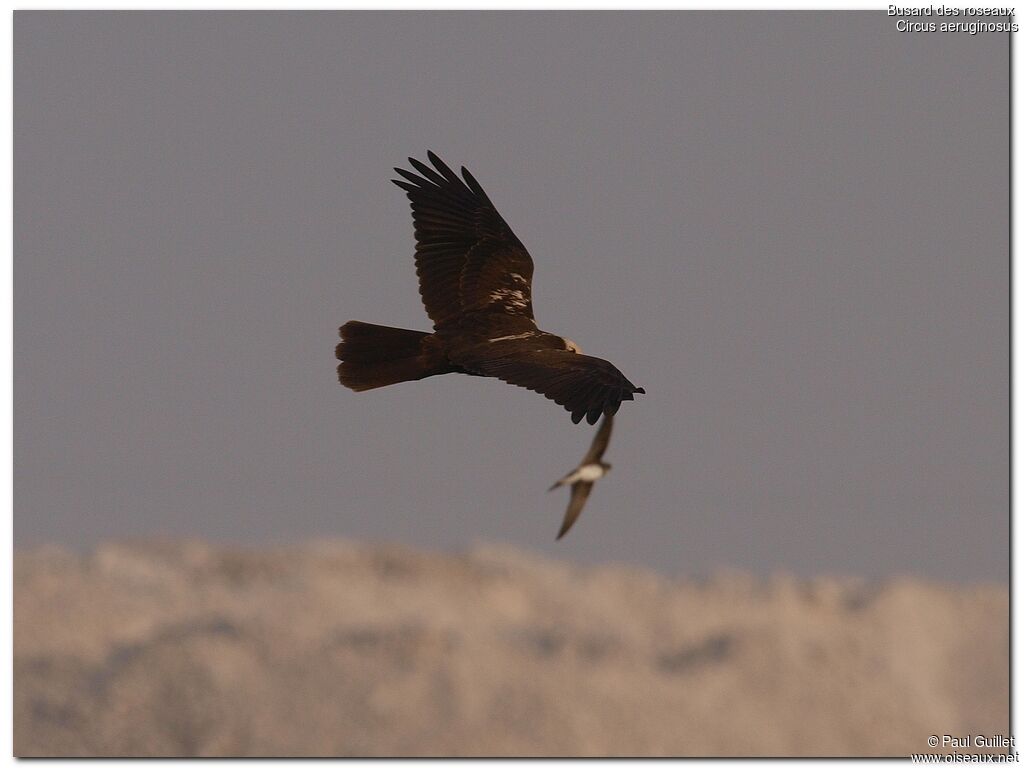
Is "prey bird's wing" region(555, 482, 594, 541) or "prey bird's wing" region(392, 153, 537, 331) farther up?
"prey bird's wing" region(392, 153, 537, 331)

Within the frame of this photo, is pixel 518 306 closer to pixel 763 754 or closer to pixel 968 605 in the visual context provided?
pixel 763 754

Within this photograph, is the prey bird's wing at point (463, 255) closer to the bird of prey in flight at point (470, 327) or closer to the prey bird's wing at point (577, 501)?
the bird of prey in flight at point (470, 327)

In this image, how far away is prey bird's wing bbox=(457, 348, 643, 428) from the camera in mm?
12523

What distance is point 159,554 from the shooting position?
88.5 m

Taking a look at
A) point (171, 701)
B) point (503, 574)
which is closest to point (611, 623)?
point (503, 574)

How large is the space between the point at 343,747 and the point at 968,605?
106 ft

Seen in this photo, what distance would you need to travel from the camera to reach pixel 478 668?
238ft

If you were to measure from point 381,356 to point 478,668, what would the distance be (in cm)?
5908

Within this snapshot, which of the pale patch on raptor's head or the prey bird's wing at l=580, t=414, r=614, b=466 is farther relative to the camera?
the pale patch on raptor's head

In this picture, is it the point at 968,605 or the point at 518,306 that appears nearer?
the point at 518,306

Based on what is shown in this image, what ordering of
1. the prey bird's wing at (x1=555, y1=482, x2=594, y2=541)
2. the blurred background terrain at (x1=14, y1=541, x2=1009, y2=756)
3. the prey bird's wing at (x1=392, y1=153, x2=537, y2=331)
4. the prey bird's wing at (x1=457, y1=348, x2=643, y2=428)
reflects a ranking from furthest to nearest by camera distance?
the blurred background terrain at (x1=14, y1=541, x2=1009, y2=756) < the prey bird's wing at (x1=392, y1=153, x2=537, y2=331) < the prey bird's wing at (x1=457, y1=348, x2=643, y2=428) < the prey bird's wing at (x1=555, y1=482, x2=594, y2=541)

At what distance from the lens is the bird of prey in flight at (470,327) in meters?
13.0

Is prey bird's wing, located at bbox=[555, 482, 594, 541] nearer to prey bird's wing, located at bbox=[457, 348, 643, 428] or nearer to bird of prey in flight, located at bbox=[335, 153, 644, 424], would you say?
prey bird's wing, located at bbox=[457, 348, 643, 428]

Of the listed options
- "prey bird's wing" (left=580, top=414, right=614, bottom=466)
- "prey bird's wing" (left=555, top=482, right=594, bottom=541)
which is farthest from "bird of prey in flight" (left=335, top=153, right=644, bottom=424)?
"prey bird's wing" (left=555, top=482, right=594, bottom=541)
